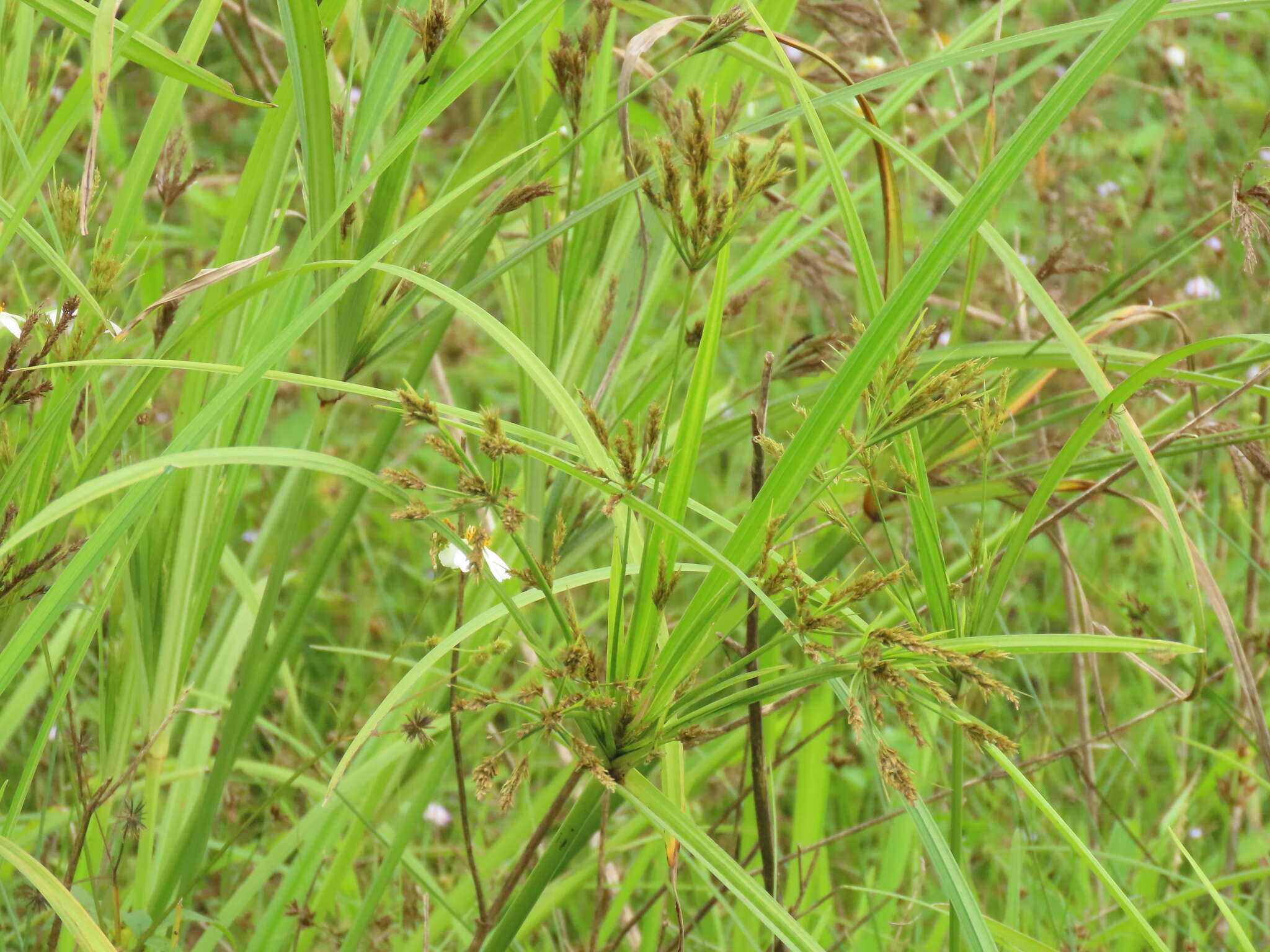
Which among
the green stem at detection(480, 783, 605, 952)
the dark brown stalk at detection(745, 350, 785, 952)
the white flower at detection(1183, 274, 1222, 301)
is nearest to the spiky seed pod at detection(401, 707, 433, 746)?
the green stem at detection(480, 783, 605, 952)

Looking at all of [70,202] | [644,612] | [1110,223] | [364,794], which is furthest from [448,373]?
[644,612]

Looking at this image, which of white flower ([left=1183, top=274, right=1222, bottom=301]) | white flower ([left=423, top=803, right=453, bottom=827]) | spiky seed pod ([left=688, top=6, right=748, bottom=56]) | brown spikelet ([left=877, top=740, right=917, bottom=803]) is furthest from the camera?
white flower ([left=1183, top=274, right=1222, bottom=301])

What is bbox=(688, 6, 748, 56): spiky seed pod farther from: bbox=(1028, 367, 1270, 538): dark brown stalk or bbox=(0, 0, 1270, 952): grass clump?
bbox=(1028, 367, 1270, 538): dark brown stalk

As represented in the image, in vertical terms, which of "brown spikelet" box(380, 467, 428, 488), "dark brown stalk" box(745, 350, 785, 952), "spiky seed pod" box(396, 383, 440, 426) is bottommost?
"dark brown stalk" box(745, 350, 785, 952)

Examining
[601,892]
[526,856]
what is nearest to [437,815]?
[601,892]

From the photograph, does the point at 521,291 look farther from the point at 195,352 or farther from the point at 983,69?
the point at 983,69

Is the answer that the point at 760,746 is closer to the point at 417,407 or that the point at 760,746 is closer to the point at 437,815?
the point at 417,407
